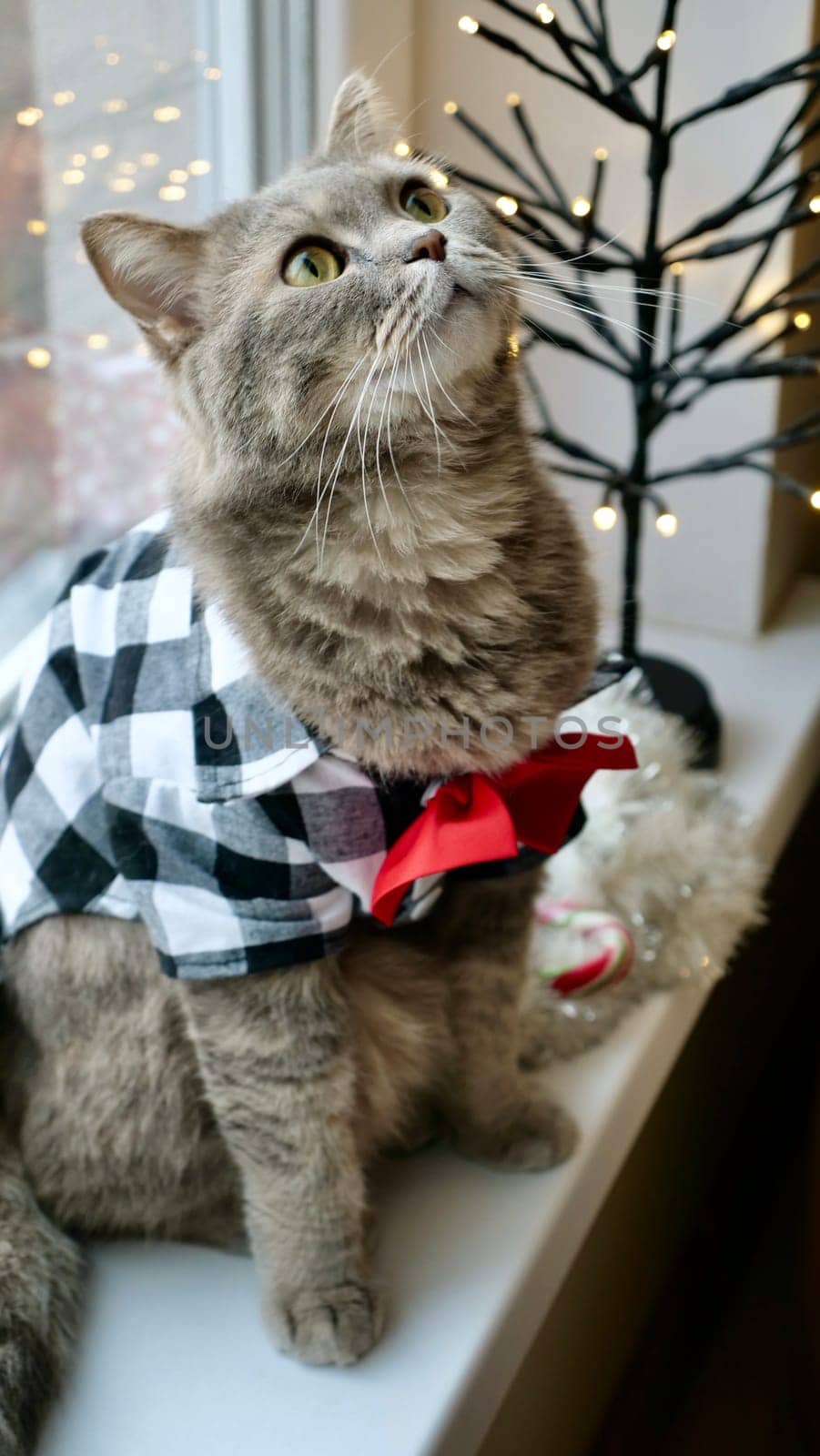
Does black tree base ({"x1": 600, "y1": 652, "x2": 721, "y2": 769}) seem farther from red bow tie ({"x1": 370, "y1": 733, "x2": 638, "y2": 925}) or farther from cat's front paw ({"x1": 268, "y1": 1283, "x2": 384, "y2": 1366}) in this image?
cat's front paw ({"x1": 268, "y1": 1283, "x2": 384, "y2": 1366})

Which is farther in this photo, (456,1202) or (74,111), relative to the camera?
(74,111)

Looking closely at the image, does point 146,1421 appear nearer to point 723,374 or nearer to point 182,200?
point 723,374

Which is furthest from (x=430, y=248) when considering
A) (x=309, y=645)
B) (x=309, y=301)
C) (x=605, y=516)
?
(x=605, y=516)

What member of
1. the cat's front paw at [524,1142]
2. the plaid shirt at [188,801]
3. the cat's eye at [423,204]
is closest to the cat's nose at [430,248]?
the cat's eye at [423,204]

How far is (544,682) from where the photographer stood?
75 cm

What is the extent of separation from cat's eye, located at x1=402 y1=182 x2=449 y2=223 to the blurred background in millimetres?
258

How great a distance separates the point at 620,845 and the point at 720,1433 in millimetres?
558

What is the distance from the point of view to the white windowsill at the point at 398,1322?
2.43ft

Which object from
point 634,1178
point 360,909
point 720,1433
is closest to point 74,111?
point 360,909

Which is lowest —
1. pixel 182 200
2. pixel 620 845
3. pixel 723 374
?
pixel 620 845

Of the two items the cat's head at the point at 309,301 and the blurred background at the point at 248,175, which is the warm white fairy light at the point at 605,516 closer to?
the blurred background at the point at 248,175

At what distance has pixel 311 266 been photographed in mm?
721

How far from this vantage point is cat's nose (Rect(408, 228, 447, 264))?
682 mm

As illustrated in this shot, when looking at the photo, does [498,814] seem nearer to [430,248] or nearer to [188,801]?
[188,801]
